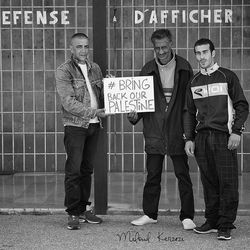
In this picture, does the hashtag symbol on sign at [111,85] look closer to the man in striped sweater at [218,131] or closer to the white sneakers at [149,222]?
the man in striped sweater at [218,131]

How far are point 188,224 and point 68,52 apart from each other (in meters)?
3.96

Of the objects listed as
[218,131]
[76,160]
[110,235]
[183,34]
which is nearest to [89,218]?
[110,235]

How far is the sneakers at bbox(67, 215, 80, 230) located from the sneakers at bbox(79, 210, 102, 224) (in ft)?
0.80

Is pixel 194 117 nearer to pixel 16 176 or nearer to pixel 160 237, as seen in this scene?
pixel 160 237

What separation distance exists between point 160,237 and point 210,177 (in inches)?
29.6

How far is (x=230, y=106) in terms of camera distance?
21.0 feet

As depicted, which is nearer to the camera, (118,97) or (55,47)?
(118,97)

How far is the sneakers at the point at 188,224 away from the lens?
6.79m

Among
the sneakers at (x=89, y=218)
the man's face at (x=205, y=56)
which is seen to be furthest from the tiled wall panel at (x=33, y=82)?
the man's face at (x=205, y=56)

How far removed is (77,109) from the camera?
21.9ft

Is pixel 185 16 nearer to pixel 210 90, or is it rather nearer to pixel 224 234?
pixel 210 90

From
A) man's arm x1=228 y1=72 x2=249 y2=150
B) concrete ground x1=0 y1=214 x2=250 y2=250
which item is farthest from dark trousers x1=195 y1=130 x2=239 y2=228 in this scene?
concrete ground x1=0 y1=214 x2=250 y2=250

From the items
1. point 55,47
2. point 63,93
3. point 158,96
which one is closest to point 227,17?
point 55,47

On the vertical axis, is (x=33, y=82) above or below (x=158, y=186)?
above
